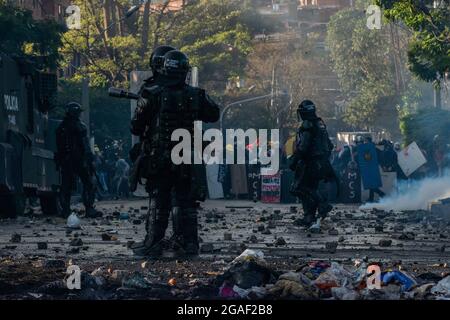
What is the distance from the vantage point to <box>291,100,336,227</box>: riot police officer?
21.7m

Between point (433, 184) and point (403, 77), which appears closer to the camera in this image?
point (433, 184)

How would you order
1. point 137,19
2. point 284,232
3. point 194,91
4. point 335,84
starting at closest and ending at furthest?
point 194,91 → point 284,232 → point 137,19 → point 335,84

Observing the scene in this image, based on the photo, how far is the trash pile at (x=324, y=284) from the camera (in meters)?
10.5

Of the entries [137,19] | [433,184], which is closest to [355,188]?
[433,184]

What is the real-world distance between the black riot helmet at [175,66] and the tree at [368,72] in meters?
74.9

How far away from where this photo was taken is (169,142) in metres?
15.0

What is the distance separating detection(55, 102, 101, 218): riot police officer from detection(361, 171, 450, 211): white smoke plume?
336 inches

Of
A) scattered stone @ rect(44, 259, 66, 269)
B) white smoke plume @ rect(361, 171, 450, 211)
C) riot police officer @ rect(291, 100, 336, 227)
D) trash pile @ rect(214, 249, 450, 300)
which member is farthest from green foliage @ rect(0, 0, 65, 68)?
trash pile @ rect(214, 249, 450, 300)

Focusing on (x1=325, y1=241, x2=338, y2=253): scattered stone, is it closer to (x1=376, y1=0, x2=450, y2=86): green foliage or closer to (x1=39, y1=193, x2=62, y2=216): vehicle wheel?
(x1=39, y1=193, x2=62, y2=216): vehicle wheel

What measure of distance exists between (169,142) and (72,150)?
9.46 meters

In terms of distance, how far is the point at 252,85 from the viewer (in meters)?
97.1

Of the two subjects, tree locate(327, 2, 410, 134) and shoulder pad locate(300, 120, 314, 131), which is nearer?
shoulder pad locate(300, 120, 314, 131)

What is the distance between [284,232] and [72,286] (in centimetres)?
992

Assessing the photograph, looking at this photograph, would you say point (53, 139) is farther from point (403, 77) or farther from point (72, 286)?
point (403, 77)
